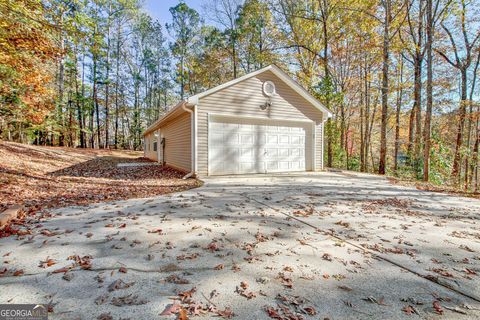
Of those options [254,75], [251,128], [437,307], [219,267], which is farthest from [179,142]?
[437,307]

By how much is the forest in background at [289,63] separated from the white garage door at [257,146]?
Result: 4.11 m

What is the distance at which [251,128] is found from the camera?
8875 millimetres

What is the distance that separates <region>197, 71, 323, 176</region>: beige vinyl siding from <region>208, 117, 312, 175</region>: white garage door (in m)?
0.26

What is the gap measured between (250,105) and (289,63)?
1020 cm

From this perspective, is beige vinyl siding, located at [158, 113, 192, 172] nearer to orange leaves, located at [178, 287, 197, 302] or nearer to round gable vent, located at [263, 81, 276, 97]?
round gable vent, located at [263, 81, 276, 97]

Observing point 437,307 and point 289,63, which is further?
point 289,63

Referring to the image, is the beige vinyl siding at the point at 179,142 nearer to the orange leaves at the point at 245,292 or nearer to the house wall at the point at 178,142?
the house wall at the point at 178,142

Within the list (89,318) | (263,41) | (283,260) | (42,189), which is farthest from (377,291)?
(263,41)

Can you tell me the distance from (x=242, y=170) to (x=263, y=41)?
1327cm

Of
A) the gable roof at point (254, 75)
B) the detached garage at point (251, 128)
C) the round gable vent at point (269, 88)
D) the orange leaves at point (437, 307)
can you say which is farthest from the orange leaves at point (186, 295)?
the round gable vent at point (269, 88)

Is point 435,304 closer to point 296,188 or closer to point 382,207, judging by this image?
point 382,207

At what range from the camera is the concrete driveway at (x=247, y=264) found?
165 cm

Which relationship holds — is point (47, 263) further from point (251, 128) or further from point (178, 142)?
point (178, 142)

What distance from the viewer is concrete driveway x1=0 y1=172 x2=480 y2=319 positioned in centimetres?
165
